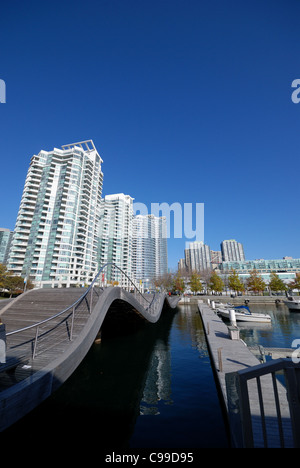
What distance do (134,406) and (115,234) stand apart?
362 ft

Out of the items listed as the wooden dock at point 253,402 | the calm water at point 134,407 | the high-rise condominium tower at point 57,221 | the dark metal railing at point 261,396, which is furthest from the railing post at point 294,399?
the high-rise condominium tower at point 57,221

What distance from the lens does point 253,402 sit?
617 centimetres

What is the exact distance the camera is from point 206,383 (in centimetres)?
927

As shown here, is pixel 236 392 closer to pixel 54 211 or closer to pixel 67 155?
pixel 54 211

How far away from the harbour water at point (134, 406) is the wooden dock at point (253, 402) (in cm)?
101

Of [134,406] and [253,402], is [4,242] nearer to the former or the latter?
[134,406]

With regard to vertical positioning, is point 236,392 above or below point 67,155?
below

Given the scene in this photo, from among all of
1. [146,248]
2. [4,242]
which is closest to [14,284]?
[4,242]

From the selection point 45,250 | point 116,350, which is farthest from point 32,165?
point 116,350

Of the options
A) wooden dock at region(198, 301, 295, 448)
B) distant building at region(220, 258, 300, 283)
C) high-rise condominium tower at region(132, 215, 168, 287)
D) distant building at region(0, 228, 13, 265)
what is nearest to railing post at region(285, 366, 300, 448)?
wooden dock at region(198, 301, 295, 448)

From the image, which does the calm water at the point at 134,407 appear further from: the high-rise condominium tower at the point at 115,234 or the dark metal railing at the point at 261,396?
the high-rise condominium tower at the point at 115,234

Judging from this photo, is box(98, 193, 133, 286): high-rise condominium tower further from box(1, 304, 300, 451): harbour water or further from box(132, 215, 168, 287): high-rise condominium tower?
box(1, 304, 300, 451): harbour water
